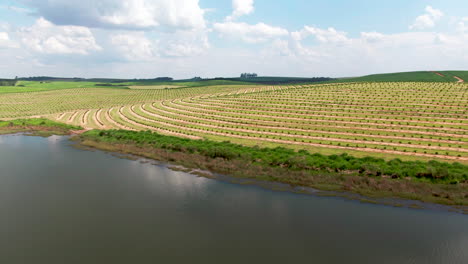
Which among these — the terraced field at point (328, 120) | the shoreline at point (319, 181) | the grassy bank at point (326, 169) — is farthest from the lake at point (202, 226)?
the terraced field at point (328, 120)

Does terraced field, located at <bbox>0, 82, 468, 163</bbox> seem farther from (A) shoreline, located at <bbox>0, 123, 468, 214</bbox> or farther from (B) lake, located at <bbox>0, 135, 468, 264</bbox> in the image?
(B) lake, located at <bbox>0, 135, 468, 264</bbox>

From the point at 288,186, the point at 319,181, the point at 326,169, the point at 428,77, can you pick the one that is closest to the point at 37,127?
the point at 288,186

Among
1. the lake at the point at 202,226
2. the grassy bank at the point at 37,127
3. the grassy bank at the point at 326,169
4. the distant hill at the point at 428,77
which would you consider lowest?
the lake at the point at 202,226

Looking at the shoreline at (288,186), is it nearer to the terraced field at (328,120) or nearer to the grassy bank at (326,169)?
the grassy bank at (326,169)

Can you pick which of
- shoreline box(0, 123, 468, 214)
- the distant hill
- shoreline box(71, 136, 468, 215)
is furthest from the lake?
the distant hill

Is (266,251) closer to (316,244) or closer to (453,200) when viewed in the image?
(316,244)

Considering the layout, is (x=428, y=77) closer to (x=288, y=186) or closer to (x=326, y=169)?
(x=326, y=169)
